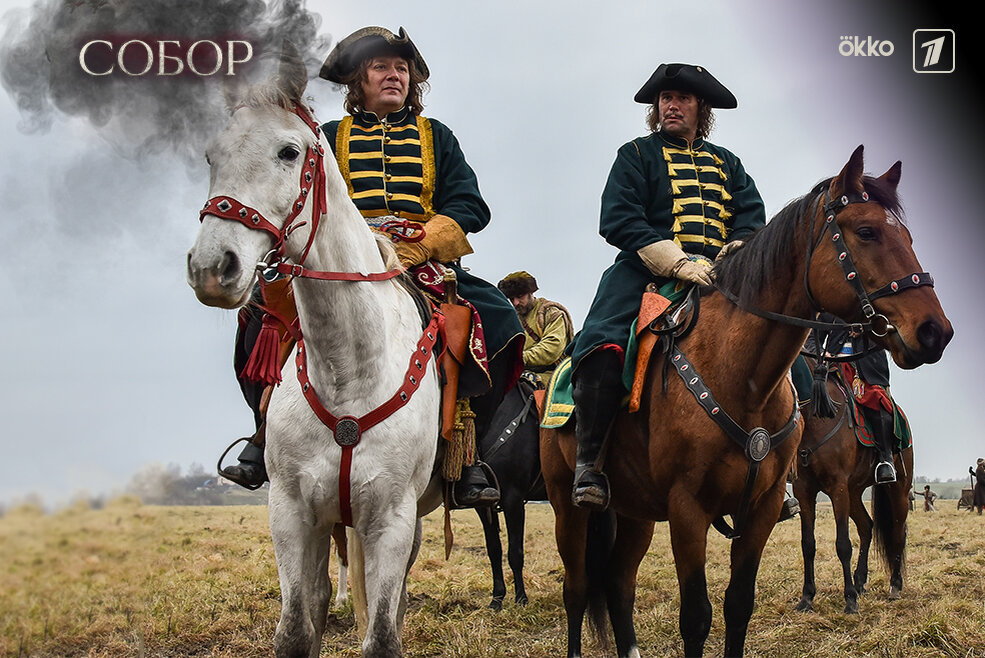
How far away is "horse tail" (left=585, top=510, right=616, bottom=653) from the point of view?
568 centimetres

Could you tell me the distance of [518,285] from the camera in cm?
952

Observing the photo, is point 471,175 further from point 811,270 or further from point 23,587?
point 23,587

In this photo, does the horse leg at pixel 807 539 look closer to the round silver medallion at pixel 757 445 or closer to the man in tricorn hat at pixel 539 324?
the man in tricorn hat at pixel 539 324

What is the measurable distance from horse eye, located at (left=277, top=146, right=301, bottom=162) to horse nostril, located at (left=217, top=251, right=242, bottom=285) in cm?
53

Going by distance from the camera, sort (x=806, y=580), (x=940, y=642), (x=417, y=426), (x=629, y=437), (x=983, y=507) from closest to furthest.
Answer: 1. (x=417, y=426)
2. (x=629, y=437)
3. (x=940, y=642)
4. (x=806, y=580)
5. (x=983, y=507)

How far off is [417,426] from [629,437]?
5.15ft

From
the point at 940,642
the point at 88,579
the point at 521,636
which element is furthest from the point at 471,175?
the point at 940,642

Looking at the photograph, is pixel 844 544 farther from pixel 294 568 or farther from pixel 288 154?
pixel 288 154

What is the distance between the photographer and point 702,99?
18.3ft

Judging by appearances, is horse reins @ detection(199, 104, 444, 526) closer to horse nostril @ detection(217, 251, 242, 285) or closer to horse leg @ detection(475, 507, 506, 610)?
horse nostril @ detection(217, 251, 242, 285)

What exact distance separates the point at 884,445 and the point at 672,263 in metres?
5.75

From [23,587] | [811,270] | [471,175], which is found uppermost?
[471,175]

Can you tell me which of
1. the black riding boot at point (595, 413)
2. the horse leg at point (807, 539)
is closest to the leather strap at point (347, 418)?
the black riding boot at point (595, 413)

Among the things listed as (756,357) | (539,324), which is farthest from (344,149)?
(539,324)
